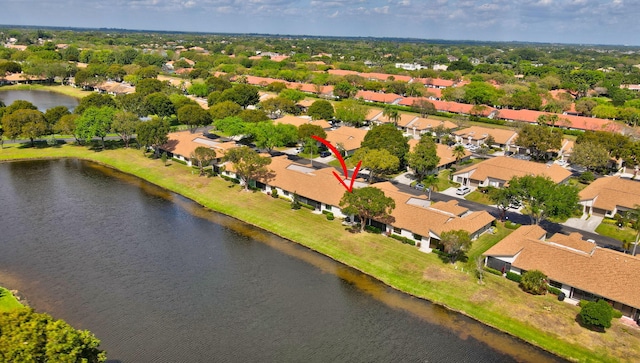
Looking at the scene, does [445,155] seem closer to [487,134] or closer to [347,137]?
[347,137]

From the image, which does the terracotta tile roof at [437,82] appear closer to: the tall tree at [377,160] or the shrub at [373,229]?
the tall tree at [377,160]

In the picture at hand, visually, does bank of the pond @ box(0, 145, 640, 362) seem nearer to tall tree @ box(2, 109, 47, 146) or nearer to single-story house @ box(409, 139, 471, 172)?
single-story house @ box(409, 139, 471, 172)

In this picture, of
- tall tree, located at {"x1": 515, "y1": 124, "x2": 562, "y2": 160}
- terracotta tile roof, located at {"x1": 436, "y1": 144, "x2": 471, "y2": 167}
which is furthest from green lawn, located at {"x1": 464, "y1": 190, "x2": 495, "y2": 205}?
tall tree, located at {"x1": 515, "y1": 124, "x2": 562, "y2": 160}

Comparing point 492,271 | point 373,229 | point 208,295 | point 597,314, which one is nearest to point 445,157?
point 373,229

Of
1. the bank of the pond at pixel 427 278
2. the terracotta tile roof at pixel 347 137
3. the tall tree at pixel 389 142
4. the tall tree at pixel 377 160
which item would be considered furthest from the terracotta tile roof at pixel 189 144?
the tall tree at pixel 377 160

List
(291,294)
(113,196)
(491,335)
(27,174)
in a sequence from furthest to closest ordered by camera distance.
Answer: (27,174), (113,196), (291,294), (491,335)

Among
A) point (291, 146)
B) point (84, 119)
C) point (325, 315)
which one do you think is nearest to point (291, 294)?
point (325, 315)

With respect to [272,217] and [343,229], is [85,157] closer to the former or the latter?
[272,217]
